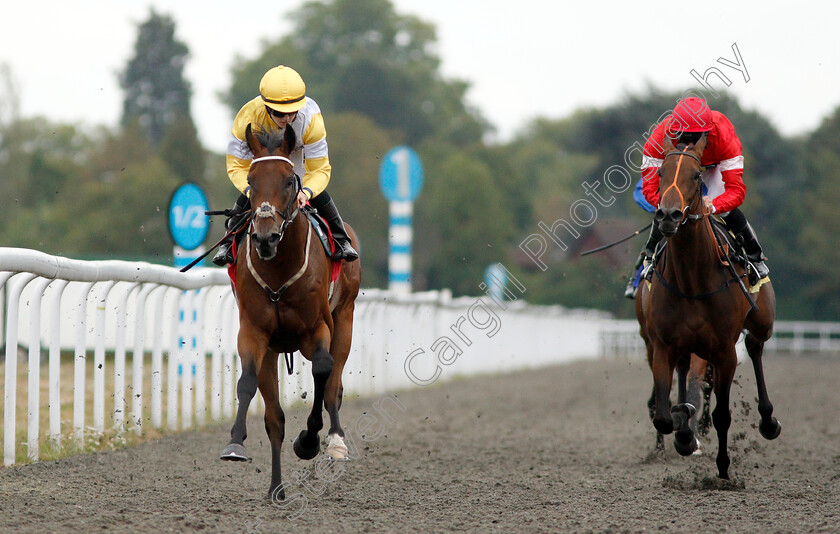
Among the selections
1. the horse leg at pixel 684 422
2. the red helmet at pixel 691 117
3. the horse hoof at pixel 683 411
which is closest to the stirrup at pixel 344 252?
the red helmet at pixel 691 117

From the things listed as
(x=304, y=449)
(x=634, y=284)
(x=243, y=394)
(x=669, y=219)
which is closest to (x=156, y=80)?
(x=634, y=284)

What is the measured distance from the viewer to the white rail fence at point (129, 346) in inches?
259

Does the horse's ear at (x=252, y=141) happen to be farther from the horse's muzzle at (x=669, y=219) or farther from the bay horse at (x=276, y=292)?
the horse's muzzle at (x=669, y=219)

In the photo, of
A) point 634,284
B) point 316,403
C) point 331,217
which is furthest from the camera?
point 634,284

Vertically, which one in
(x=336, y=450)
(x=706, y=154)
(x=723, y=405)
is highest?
(x=706, y=154)

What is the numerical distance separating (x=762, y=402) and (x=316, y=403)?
3.41 meters

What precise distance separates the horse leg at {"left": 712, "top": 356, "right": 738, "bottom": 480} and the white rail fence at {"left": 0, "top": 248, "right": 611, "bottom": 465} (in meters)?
3.97

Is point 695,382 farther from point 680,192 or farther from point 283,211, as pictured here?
point 283,211

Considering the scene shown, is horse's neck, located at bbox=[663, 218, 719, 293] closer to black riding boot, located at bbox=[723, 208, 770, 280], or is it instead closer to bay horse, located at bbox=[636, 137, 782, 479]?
bay horse, located at bbox=[636, 137, 782, 479]

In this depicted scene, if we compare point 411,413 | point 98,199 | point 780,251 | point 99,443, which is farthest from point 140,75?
point 99,443

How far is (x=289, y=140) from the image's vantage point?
232 inches

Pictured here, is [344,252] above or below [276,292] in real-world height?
above

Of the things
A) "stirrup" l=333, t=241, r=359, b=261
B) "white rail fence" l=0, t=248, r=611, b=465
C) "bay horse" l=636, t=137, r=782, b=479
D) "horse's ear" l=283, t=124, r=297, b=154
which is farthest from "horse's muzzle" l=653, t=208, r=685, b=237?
"white rail fence" l=0, t=248, r=611, b=465

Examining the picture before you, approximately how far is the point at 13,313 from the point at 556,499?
3235 mm
